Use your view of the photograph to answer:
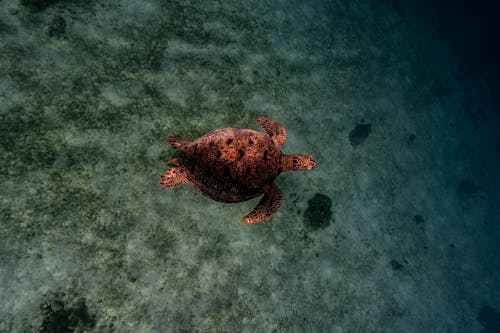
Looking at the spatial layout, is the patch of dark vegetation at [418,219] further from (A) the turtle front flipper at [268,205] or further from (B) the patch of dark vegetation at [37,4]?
(B) the patch of dark vegetation at [37,4]

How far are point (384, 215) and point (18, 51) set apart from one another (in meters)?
8.21

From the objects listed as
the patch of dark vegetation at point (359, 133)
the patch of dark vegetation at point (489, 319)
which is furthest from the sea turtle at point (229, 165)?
the patch of dark vegetation at point (489, 319)

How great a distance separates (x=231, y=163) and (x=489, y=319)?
10.2 meters

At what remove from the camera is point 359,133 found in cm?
650

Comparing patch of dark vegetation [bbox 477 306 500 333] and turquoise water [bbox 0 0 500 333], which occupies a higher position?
turquoise water [bbox 0 0 500 333]

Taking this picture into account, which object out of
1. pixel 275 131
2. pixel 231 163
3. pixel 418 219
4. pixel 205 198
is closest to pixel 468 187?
pixel 418 219

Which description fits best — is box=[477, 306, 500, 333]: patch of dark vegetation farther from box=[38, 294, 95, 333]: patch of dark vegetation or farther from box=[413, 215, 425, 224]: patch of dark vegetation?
box=[38, 294, 95, 333]: patch of dark vegetation

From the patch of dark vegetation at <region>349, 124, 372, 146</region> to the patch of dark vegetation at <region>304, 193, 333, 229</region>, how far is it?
198 cm

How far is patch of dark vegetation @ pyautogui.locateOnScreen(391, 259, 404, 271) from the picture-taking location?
5.69 meters

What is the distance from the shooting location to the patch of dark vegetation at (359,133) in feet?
20.8

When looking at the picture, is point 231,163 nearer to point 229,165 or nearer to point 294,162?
point 229,165

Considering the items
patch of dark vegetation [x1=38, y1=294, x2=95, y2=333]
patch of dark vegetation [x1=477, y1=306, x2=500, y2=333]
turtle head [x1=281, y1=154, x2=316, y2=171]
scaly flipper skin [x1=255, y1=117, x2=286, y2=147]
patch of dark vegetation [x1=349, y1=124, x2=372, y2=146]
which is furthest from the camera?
Result: patch of dark vegetation [x1=477, y1=306, x2=500, y2=333]

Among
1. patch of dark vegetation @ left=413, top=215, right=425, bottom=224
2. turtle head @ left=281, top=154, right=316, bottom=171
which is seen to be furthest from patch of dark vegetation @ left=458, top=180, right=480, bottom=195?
turtle head @ left=281, top=154, right=316, bottom=171

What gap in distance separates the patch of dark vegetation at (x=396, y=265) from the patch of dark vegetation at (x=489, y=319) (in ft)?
13.1
